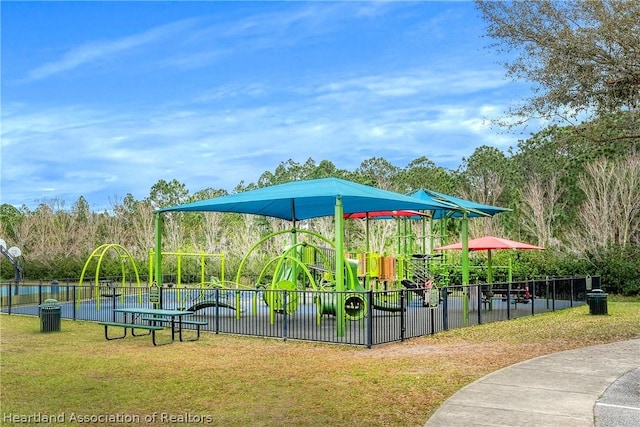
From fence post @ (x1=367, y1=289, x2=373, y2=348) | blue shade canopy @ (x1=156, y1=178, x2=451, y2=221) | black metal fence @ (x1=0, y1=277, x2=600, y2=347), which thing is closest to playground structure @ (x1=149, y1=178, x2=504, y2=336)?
blue shade canopy @ (x1=156, y1=178, x2=451, y2=221)

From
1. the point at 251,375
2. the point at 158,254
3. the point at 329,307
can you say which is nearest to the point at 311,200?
the point at 329,307

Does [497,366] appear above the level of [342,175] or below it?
below

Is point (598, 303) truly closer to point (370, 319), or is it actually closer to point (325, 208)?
point (325, 208)

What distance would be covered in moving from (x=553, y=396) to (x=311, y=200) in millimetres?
10709

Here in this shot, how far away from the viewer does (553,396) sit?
8438 mm

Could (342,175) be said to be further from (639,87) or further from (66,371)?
(66,371)

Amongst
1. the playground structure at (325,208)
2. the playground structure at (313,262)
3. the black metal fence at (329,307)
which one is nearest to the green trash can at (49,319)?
the black metal fence at (329,307)

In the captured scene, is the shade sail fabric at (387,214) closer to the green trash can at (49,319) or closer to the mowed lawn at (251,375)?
the mowed lawn at (251,375)

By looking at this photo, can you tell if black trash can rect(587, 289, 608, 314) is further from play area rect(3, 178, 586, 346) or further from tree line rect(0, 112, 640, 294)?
tree line rect(0, 112, 640, 294)

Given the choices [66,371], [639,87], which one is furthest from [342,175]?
[66,371]

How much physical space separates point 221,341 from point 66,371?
4.05 metres

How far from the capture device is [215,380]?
9.60 metres

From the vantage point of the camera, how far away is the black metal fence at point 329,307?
14094 mm

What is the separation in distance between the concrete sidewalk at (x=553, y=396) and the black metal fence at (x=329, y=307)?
369cm
